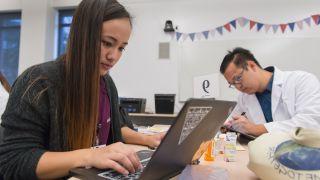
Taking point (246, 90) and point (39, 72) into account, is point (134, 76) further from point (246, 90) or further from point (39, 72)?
point (39, 72)

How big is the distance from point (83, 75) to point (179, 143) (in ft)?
1.18

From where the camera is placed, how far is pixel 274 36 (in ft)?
10.5

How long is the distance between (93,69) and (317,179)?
58 cm

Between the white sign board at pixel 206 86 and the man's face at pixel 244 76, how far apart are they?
151 centimetres

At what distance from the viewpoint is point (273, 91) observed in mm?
1722

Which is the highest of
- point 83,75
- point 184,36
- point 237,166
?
point 184,36

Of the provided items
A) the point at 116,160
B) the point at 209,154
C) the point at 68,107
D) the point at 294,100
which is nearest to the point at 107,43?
the point at 68,107

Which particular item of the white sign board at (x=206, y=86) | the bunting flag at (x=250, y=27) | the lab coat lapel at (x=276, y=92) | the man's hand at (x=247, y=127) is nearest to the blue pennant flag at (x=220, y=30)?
the bunting flag at (x=250, y=27)

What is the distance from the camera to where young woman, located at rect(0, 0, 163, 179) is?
2.05ft

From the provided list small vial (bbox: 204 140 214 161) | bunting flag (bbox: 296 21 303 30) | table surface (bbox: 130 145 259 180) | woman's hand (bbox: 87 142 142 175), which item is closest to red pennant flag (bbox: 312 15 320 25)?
bunting flag (bbox: 296 21 303 30)

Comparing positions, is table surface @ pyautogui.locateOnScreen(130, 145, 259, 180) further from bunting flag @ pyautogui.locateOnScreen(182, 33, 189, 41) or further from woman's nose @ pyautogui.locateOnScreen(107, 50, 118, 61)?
bunting flag @ pyautogui.locateOnScreen(182, 33, 189, 41)

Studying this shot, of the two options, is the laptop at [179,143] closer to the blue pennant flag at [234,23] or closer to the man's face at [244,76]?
the man's face at [244,76]

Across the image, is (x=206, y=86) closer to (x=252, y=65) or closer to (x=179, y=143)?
(x=252, y=65)

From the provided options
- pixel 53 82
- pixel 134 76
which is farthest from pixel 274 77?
pixel 134 76
